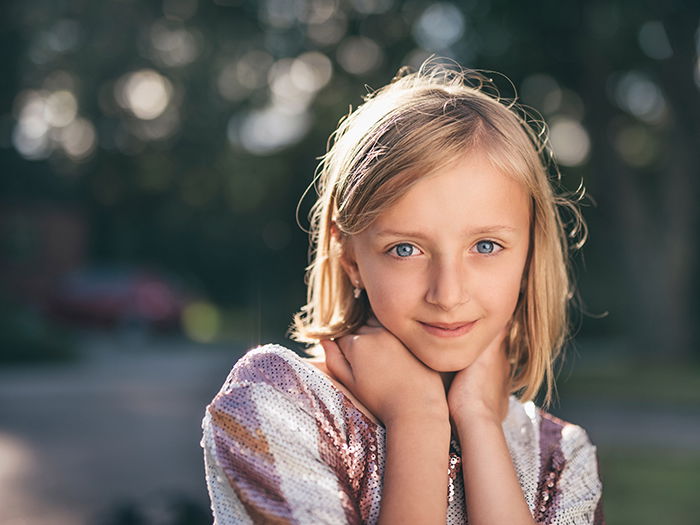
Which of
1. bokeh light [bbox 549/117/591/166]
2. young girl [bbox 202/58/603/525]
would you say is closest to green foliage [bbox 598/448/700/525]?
young girl [bbox 202/58/603/525]

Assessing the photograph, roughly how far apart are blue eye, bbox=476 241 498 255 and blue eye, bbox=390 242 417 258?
135 millimetres

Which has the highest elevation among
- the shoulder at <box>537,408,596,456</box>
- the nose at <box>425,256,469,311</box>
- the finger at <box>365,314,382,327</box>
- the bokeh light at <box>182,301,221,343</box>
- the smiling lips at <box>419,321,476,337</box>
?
the nose at <box>425,256,469,311</box>

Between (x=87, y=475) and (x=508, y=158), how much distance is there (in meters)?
6.16

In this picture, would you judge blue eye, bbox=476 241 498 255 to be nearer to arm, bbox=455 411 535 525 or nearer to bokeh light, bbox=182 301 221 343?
arm, bbox=455 411 535 525

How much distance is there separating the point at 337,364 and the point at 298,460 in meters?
0.29

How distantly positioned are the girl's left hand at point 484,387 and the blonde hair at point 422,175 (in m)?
0.09

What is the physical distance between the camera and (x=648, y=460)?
7.94 meters

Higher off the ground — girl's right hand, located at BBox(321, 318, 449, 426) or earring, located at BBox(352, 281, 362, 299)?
earring, located at BBox(352, 281, 362, 299)

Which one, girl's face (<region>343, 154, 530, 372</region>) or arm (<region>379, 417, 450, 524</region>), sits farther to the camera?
girl's face (<region>343, 154, 530, 372</region>)

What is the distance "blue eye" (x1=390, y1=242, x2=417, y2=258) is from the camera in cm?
167

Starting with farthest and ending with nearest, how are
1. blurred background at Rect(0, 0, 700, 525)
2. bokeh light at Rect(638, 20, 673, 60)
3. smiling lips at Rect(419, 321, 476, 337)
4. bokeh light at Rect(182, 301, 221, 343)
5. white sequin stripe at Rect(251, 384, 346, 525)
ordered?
bokeh light at Rect(182, 301, 221, 343), bokeh light at Rect(638, 20, 673, 60), blurred background at Rect(0, 0, 700, 525), smiling lips at Rect(419, 321, 476, 337), white sequin stripe at Rect(251, 384, 346, 525)

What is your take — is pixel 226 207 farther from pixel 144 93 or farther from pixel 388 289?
pixel 388 289

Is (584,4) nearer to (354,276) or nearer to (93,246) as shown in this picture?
(354,276)

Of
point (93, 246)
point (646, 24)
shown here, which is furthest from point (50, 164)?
point (646, 24)
